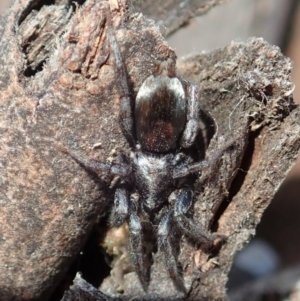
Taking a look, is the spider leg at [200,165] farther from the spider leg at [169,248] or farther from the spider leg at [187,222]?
the spider leg at [169,248]

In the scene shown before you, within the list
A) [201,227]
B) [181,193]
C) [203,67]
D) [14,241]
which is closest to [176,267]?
[201,227]

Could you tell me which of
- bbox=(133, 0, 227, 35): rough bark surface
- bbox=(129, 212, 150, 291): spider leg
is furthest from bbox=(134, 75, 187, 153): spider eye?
bbox=(133, 0, 227, 35): rough bark surface

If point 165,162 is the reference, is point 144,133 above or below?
above

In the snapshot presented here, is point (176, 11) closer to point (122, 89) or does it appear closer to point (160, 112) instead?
point (160, 112)

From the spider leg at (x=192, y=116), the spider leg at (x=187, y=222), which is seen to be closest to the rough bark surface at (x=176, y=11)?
the spider leg at (x=192, y=116)

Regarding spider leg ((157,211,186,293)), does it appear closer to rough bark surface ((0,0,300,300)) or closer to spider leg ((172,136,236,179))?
rough bark surface ((0,0,300,300))

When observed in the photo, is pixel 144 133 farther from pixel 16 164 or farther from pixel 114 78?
pixel 16 164
